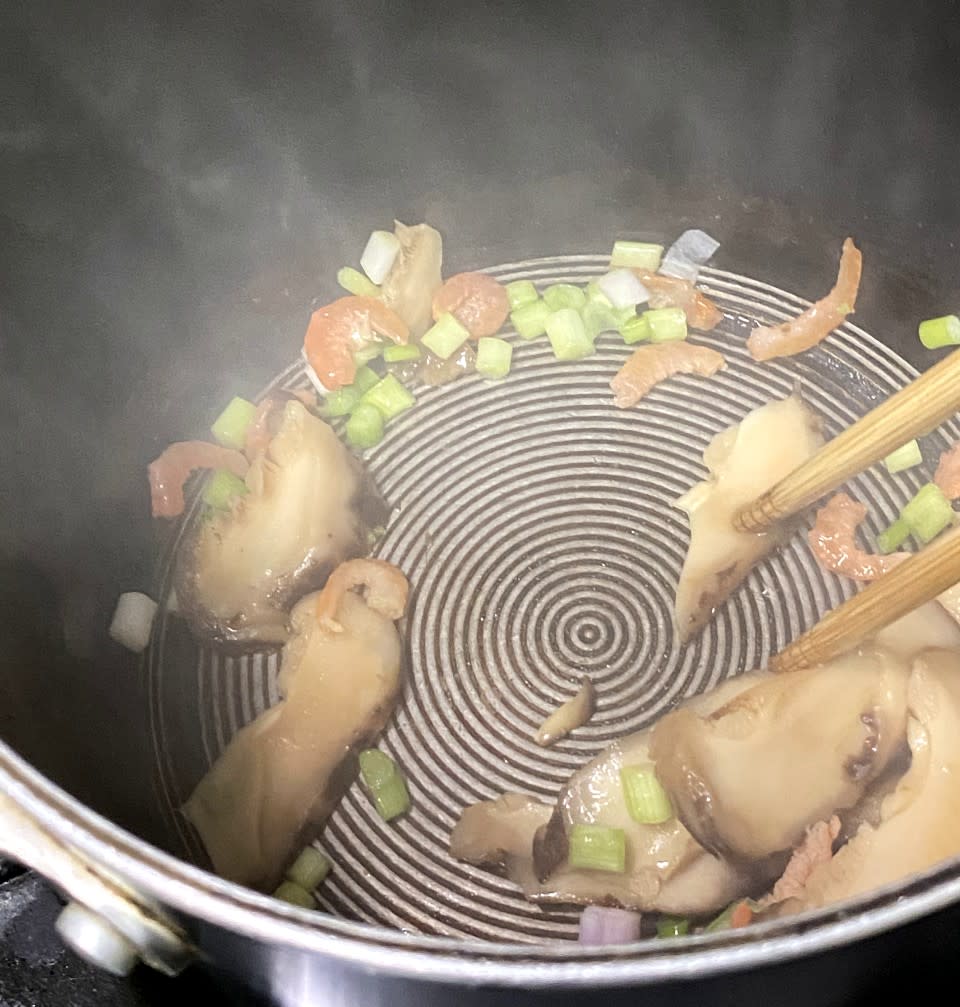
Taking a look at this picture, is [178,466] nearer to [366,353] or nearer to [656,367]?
[366,353]

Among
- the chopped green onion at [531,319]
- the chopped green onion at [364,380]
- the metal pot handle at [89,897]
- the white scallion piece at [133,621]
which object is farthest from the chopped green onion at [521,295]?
the metal pot handle at [89,897]

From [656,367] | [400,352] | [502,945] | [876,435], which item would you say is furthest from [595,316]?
[502,945]

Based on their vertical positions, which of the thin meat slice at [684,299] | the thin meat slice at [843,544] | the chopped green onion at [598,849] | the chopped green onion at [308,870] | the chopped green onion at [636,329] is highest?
the thin meat slice at [684,299]

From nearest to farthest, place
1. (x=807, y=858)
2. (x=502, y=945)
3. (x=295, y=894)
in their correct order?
(x=502, y=945), (x=807, y=858), (x=295, y=894)

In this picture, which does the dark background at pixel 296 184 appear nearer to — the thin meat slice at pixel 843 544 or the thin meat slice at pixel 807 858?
the thin meat slice at pixel 843 544

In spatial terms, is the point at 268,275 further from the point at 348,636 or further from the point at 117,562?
the point at 348,636

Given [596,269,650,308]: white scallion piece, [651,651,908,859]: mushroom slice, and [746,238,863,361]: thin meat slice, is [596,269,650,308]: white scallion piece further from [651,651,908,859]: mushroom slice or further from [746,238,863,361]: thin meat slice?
[651,651,908,859]: mushroom slice
